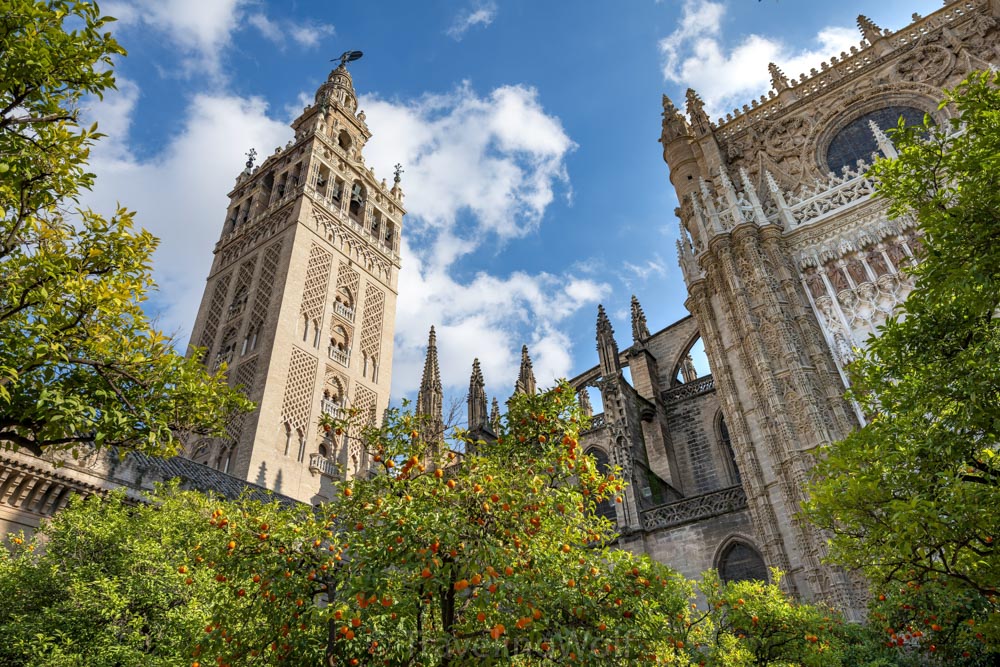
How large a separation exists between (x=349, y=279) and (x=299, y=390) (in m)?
7.88

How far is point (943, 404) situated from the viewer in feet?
21.2

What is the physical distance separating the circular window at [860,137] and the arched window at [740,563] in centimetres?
1166

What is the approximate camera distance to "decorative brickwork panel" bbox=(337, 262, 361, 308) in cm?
3152

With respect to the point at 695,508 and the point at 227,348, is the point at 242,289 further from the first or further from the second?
the point at 695,508

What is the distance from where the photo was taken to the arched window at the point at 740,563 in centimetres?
1506

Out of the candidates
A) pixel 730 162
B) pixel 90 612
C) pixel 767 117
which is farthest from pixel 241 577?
pixel 767 117

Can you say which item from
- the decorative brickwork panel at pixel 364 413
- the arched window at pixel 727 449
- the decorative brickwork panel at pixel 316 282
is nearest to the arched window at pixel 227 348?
the decorative brickwork panel at pixel 316 282

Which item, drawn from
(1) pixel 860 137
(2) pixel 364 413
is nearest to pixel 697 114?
(1) pixel 860 137

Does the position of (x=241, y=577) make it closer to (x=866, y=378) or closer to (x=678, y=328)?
(x=866, y=378)

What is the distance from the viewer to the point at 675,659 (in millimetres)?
7277

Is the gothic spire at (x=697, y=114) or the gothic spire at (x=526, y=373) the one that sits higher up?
the gothic spire at (x=697, y=114)

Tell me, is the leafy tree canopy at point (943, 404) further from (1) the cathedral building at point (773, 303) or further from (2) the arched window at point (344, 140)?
(2) the arched window at point (344, 140)

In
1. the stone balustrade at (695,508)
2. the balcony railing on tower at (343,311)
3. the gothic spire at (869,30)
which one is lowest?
the stone balustrade at (695,508)

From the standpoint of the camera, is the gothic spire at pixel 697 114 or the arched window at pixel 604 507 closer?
the arched window at pixel 604 507
